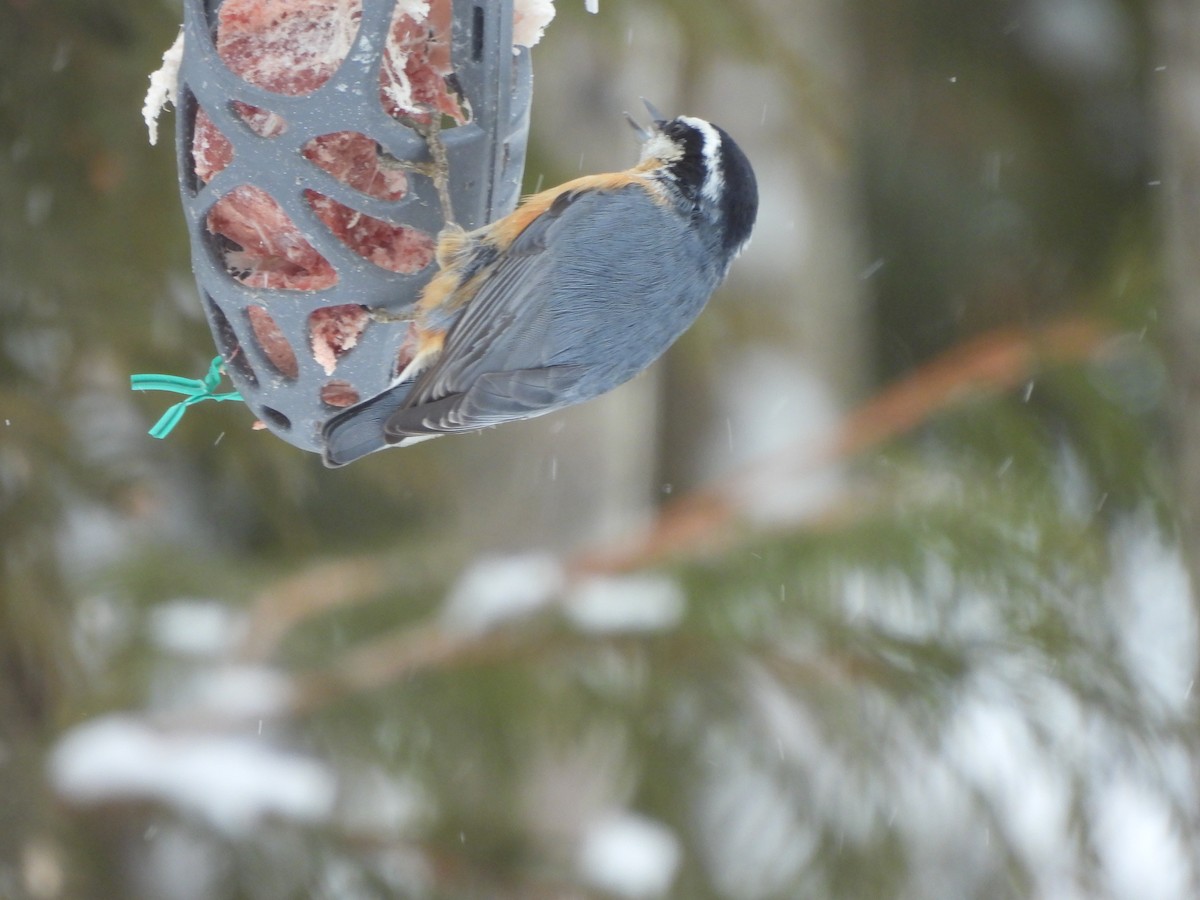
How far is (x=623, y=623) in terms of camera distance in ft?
9.84

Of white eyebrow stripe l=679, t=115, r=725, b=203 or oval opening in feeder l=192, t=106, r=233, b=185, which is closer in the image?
oval opening in feeder l=192, t=106, r=233, b=185

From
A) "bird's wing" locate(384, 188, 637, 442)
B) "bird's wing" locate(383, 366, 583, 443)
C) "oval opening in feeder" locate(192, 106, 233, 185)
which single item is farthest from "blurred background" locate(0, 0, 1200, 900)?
"bird's wing" locate(383, 366, 583, 443)

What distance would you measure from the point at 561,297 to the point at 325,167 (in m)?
0.32

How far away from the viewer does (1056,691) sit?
2.71m

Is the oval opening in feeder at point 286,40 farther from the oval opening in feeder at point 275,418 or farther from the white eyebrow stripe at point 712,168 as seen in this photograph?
the white eyebrow stripe at point 712,168

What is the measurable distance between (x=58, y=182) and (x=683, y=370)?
2.87m

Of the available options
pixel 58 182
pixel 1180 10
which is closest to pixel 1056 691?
pixel 1180 10

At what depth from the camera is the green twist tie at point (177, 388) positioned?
5.39ft

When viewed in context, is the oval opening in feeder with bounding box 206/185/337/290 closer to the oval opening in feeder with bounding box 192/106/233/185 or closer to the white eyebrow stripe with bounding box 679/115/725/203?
the oval opening in feeder with bounding box 192/106/233/185

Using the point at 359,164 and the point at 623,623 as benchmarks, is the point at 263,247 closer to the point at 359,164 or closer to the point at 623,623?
the point at 359,164

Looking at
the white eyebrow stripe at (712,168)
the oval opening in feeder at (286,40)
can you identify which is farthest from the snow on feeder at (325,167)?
the white eyebrow stripe at (712,168)

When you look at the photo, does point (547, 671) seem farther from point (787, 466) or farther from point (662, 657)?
point (787, 466)

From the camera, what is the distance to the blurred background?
2.51 m

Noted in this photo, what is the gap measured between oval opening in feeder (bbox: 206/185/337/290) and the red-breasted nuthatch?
0.14 meters
